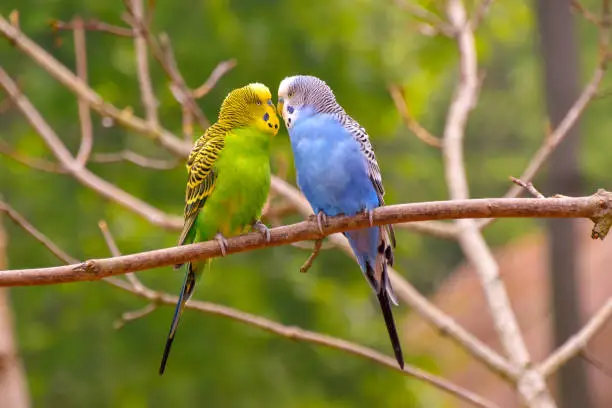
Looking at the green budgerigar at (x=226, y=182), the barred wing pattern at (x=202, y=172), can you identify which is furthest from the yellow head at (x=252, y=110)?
the barred wing pattern at (x=202, y=172)

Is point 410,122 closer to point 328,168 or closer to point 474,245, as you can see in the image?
point 474,245

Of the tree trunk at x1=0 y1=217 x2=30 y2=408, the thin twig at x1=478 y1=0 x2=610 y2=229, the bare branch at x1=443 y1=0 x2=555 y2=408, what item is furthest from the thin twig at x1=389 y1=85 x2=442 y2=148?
the tree trunk at x1=0 y1=217 x2=30 y2=408

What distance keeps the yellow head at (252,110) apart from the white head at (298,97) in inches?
A: 5.2

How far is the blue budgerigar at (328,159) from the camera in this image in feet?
8.23

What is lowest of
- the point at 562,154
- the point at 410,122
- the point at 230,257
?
the point at 230,257

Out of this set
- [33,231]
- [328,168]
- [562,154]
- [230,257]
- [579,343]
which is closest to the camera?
[328,168]

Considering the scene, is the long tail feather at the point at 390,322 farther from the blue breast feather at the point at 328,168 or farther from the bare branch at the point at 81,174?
the bare branch at the point at 81,174

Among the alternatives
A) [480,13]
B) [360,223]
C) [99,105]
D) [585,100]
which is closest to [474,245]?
[585,100]

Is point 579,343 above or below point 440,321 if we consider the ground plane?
above

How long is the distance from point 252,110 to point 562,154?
10.6ft

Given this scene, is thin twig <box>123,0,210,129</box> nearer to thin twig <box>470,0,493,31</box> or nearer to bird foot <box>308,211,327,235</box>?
bird foot <box>308,211,327,235</box>

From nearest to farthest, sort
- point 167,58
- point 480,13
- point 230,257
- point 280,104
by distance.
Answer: point 280,104
point 167,58
point 480,13
point 230,257

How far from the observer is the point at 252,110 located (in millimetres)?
2299

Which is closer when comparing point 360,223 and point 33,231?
point 360,223
